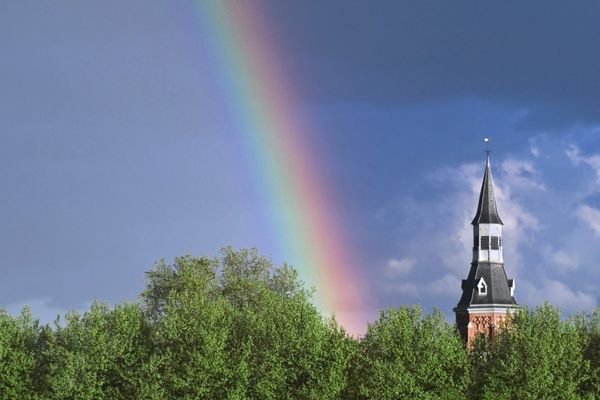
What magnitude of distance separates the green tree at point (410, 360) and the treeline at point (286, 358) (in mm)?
107

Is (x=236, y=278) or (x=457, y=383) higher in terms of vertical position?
(x=236, y=278)

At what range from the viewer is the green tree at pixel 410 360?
118 metres

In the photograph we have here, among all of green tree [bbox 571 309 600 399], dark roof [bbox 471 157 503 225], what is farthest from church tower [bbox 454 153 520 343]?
green tree [bbox 571 309 600 399]

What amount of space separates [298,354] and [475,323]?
75868 millimetres


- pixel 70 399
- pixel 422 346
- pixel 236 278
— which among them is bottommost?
pixel 70 399

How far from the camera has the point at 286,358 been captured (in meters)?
121

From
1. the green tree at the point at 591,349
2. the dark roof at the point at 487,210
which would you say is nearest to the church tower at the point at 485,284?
the dark roof at the point at 487,210

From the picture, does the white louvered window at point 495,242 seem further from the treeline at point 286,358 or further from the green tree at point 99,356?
the green tree at point 99,356

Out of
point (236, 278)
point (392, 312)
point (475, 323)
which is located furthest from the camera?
point (475, 323)

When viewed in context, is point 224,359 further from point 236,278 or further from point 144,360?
point 236,278

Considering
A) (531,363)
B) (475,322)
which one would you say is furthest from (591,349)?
(475,322)

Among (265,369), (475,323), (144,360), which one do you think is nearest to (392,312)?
(265,369)

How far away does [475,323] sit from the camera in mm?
192125

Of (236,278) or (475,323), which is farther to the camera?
(475,323)
